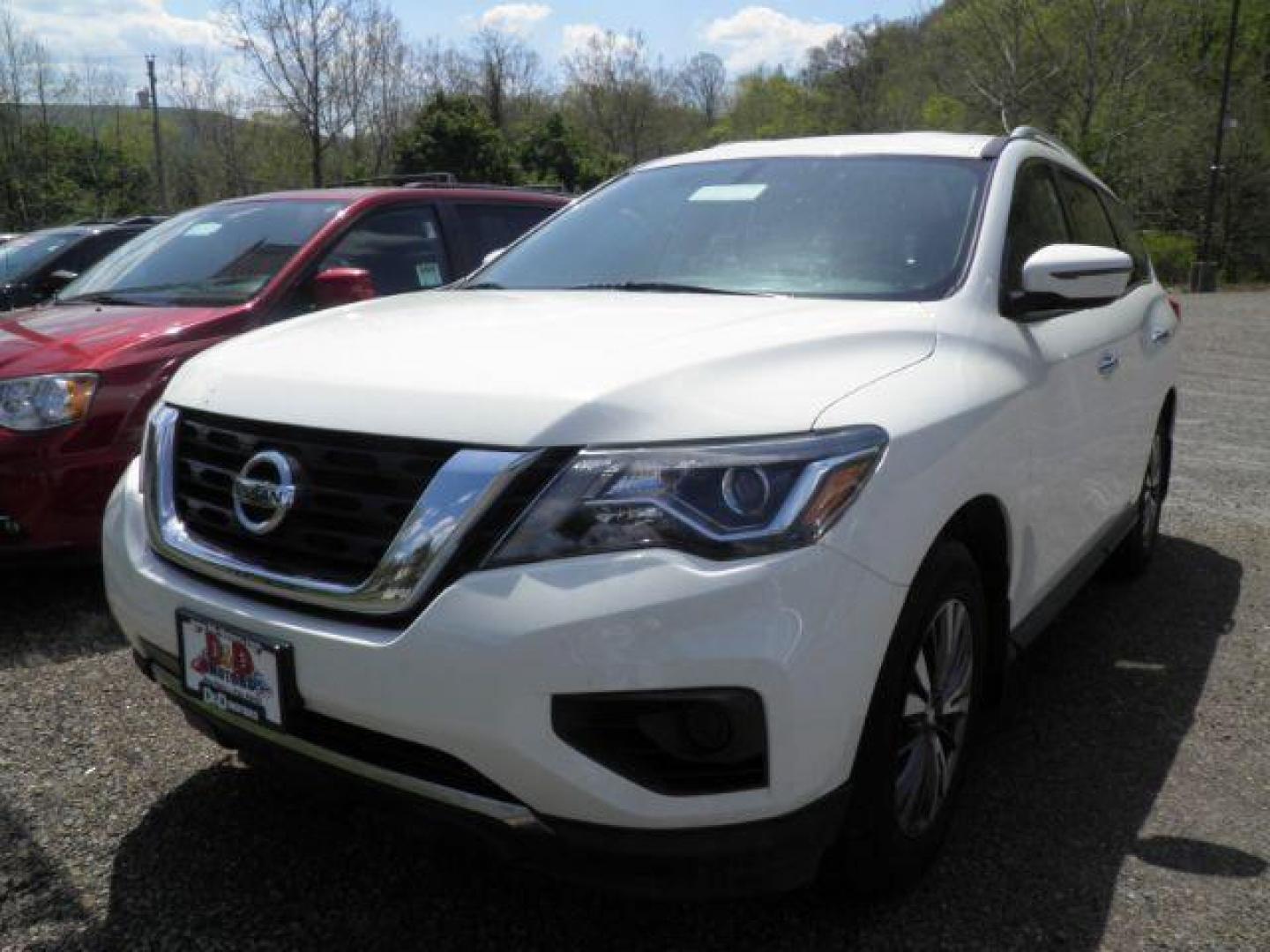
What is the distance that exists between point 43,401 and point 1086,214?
3778 millimetres

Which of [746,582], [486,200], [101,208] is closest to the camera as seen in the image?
[746,582]

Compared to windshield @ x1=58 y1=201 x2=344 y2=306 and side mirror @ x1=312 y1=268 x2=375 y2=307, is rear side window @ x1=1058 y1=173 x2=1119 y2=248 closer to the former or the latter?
side mirror @ x1=312 y1=268 x2=375 y2=307

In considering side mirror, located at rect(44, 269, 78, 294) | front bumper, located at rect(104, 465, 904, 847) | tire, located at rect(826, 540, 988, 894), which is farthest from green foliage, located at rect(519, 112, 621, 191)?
front bumper, located at rect(104, 465, 904, 847)

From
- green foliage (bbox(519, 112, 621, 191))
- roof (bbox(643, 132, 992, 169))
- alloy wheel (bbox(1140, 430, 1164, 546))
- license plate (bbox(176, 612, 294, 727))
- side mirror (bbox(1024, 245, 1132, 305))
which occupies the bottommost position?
alloy wheel (bbox(1140, 430, 1164, 546))

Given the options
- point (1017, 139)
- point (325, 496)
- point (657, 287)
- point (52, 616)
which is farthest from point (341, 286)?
point (325, 496)

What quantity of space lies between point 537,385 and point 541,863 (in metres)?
0.82

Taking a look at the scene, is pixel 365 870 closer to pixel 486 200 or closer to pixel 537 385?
pixel 537 385

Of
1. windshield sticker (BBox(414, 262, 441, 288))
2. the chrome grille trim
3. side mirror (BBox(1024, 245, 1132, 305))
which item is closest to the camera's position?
the chrome grille trim

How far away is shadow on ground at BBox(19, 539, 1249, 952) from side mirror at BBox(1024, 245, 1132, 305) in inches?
50.8

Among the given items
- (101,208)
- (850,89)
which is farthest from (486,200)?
(850,89)

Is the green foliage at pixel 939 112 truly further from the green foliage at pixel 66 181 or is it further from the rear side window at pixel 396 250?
the rear side window at pixel 396 250

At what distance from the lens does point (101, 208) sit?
33.6 meters

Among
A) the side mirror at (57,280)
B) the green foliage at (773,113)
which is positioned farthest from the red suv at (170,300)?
the green foliage at (773,113)

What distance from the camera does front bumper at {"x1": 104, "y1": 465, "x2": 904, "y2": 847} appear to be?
176 cm
